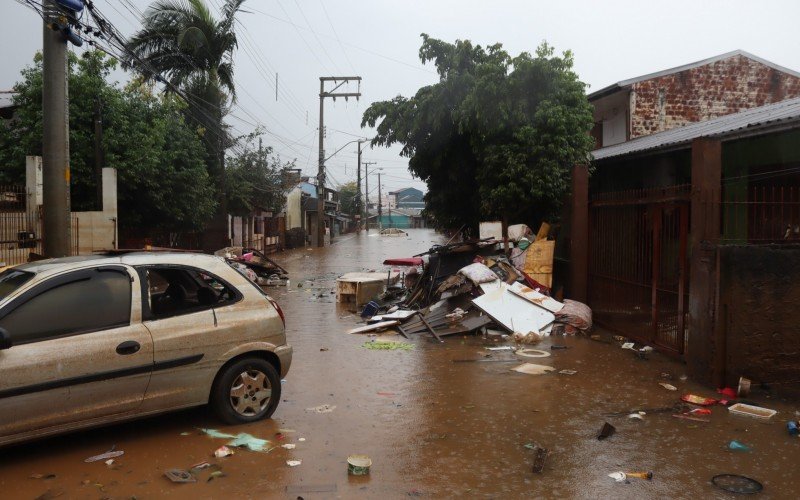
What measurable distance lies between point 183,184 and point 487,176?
11.2m

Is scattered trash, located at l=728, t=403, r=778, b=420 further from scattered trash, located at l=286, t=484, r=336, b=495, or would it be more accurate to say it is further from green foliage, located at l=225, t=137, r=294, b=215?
green foliage, located at l=225, t=137, r=294, b=215

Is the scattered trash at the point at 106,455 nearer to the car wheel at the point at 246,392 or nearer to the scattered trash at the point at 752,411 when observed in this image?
the car wheel at the point at 246,392

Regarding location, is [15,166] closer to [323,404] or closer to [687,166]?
[323,404]

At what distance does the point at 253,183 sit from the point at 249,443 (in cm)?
3158

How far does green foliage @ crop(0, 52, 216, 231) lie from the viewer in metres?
16.8

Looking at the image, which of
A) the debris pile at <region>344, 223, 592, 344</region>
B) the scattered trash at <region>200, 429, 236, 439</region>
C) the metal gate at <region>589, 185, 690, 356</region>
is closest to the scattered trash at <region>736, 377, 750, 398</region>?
the metal gate at <region>589, 185, 690, 356</region>

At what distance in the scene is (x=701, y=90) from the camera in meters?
21.2

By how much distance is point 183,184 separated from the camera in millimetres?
20984

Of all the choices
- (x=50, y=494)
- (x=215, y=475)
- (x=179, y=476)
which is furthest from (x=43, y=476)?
(x=215, y=475)

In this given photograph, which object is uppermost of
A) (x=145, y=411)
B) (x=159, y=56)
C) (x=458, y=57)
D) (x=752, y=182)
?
(x=159, y=56)

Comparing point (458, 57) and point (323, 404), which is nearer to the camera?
point (323, 404)

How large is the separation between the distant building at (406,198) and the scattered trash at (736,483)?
138581 millimetres

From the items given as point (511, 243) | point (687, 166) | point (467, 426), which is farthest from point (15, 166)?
point (687, 166)

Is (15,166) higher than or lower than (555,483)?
higher
